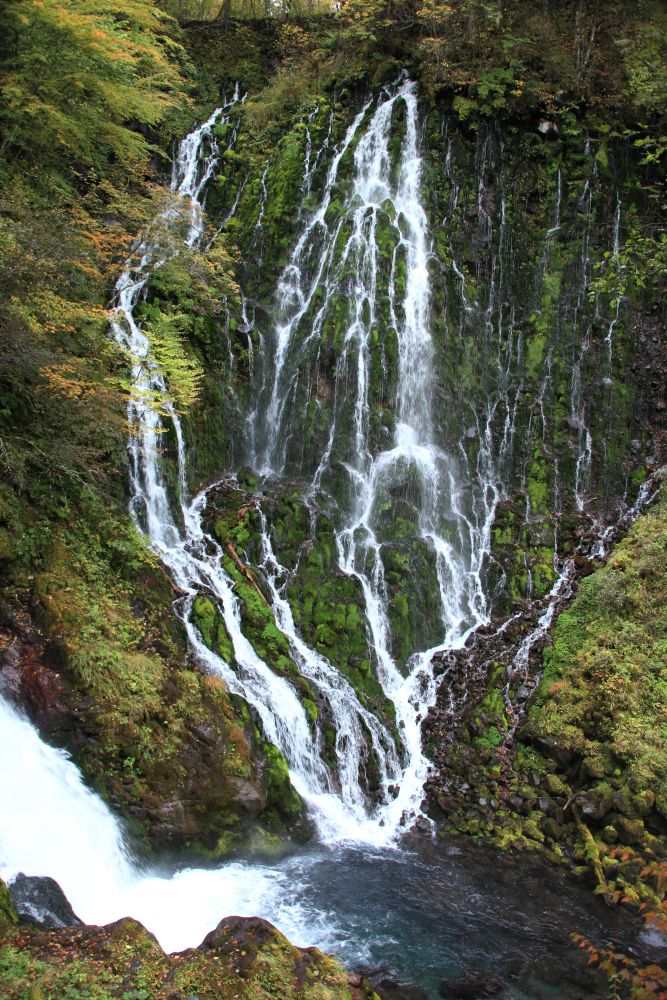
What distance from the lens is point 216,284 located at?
48.0 feet

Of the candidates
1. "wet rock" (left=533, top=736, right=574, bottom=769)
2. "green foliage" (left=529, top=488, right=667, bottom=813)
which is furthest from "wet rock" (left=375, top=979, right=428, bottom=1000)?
"wet rock" (left=533, top=736, right=574, bottom=769)

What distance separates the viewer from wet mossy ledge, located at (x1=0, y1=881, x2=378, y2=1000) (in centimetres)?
456

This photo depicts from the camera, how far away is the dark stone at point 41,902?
18.1ft

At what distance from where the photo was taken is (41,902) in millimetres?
5684

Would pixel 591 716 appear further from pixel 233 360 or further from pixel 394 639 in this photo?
pixel 233 360

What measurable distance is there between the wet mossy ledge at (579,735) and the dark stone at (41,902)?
5.42 metres

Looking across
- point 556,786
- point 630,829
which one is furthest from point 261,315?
point 630,829

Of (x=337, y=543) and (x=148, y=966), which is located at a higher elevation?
(x=337, y=543)

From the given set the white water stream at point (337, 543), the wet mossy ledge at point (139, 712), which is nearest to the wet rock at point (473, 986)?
the white water stream at point (337, 543)

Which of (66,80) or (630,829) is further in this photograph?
(66,80)

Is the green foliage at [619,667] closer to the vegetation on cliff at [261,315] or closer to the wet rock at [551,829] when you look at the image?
the vegetation on cliff at [261,315]

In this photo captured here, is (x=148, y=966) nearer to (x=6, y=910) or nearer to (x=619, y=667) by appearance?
(x=6, y=910)

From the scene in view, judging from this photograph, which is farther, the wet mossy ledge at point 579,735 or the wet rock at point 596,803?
the wet rock at point 596,803

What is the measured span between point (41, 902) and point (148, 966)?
1299 mm
